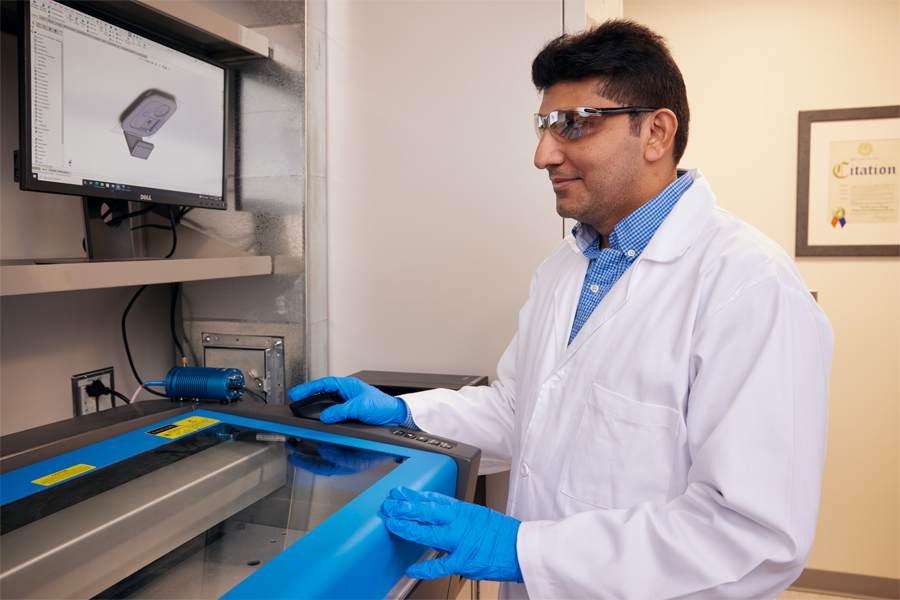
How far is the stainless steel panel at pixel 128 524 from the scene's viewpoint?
667mm

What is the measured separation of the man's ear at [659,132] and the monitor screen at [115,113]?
1081 millimetres

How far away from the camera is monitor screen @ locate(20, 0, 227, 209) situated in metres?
1.09

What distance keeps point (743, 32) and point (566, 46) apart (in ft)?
5.82

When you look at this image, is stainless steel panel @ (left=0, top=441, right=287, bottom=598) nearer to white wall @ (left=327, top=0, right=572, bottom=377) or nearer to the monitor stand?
the monitor stand

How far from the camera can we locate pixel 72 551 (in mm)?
703

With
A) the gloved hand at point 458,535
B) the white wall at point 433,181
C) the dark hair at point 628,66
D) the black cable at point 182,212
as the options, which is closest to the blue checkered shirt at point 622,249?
the dark hair at point 628,66

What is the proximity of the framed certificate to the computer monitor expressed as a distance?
2211 mm

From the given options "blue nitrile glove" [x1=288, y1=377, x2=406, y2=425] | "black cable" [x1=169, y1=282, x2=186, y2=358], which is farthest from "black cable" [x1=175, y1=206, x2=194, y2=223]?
"blue nitrile glove" [x1=288, y1=377, x2=406, y2=425]

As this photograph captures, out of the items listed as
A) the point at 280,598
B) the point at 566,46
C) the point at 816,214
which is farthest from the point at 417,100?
the point at 816,214

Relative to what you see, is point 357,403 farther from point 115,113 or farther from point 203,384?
point 115,113

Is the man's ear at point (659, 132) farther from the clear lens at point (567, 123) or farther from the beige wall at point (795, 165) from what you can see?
the beige wall at point (795, 165)

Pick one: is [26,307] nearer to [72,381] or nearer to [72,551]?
[72,381]

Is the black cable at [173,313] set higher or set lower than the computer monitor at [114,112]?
lower

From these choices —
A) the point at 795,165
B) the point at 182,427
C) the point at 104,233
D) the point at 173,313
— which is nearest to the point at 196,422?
the point at 182,427
